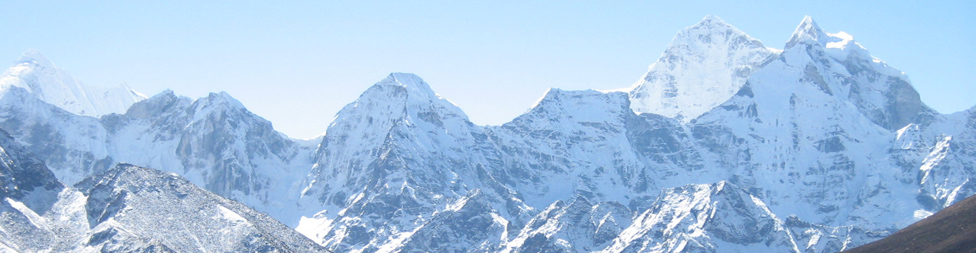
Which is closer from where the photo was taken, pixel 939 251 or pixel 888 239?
pixel 939 251

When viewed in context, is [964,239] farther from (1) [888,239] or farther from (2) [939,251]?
(1) [888,239]

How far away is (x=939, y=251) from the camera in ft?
493

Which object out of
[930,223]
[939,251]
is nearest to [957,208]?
[930,223]

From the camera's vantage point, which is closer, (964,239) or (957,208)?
(964,239)

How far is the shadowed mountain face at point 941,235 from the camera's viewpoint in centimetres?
15025

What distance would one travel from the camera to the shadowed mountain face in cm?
15025

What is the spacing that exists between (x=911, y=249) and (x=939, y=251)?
5.66 m

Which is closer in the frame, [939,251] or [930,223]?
[939,251]

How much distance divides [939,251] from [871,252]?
10.2 m

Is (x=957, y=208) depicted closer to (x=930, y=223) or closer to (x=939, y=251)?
(x=930, y=223)

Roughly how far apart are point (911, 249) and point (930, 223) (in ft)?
24.5

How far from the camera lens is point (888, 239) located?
533ft

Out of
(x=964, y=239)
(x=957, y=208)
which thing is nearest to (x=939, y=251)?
(x=964, y=239)

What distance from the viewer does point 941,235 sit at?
156000 millimetres
